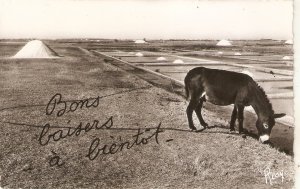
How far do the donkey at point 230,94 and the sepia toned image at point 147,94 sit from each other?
0.04 feet

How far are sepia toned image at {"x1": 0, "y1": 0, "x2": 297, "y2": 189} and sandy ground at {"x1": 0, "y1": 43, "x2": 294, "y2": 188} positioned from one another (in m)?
0.01

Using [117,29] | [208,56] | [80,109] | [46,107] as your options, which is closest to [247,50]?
[208,56]

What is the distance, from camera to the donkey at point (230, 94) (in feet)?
16.5

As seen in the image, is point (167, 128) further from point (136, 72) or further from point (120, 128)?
point (136, 72)

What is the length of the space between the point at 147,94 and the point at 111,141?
0.84 metres

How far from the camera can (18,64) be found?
5375 mm

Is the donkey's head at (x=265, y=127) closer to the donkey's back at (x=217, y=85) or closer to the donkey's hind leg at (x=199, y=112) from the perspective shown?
the donkey's back at (x=217, y=85)

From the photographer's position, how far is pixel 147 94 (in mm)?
5477

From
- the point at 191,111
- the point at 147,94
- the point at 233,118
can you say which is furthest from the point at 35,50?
the point at 233,118

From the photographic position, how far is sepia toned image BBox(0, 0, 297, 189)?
4855 mm

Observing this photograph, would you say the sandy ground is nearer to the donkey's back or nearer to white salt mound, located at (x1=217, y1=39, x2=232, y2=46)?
the donkey's back

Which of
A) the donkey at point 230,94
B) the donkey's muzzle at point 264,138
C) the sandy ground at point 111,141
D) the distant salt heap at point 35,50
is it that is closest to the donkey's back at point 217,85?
the donkey at point 230,94

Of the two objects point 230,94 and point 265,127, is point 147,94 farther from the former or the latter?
point 265,127

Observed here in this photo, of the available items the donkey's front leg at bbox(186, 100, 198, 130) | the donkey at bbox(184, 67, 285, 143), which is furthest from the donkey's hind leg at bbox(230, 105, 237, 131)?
the donkey's front leg at bbox(186, 100, 198, 130)
